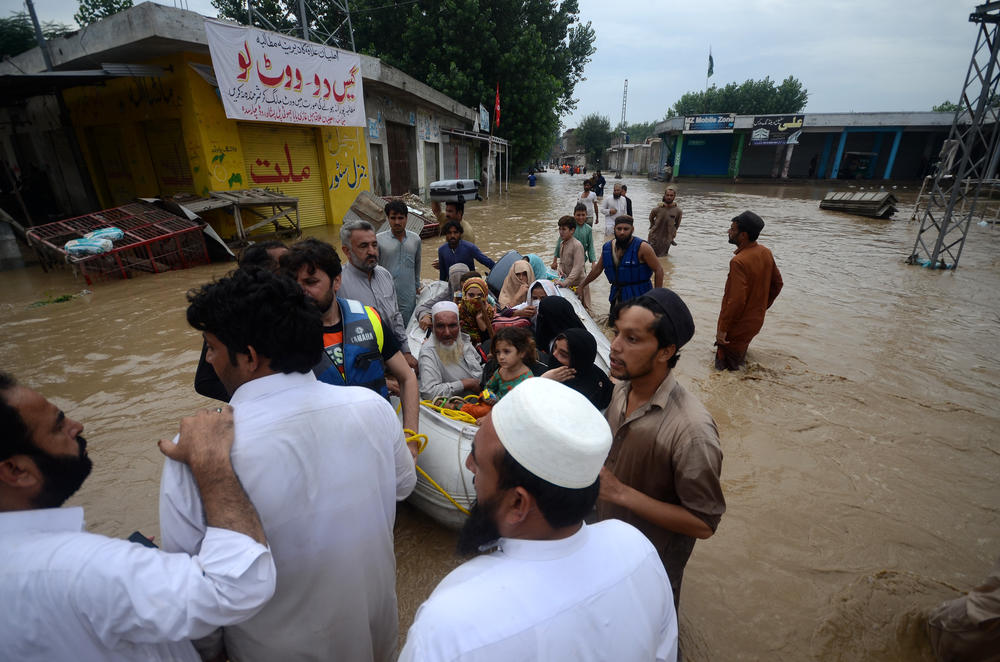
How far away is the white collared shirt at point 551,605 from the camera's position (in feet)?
2.33

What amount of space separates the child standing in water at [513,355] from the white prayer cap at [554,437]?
6.47ft

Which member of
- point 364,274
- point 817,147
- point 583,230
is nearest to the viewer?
point 364,274

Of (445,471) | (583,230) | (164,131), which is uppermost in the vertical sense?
(164,131)

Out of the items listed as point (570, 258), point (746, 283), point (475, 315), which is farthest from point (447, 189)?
point (746, 283)

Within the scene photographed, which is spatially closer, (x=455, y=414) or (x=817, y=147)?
(x=455, y=414)

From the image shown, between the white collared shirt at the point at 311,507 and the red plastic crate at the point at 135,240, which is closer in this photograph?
the white collared shirt at the point at 311,507

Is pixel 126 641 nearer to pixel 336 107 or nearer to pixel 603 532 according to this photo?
pixel 603 532

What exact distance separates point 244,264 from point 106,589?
4.59ft

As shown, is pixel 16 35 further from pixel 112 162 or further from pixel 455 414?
pixel 455 414

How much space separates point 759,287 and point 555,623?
429 centimetres

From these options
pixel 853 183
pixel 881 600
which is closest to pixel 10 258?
pixel 881 600

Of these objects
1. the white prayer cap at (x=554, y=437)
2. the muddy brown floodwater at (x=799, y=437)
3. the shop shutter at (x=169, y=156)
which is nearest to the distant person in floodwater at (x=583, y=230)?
the muddy brown floodwater at (x=799, y=437)

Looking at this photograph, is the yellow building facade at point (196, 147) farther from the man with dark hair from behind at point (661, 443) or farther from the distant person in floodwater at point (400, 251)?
the man with dark hair from behind at point (661, 443)

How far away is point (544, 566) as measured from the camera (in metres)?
0.80
